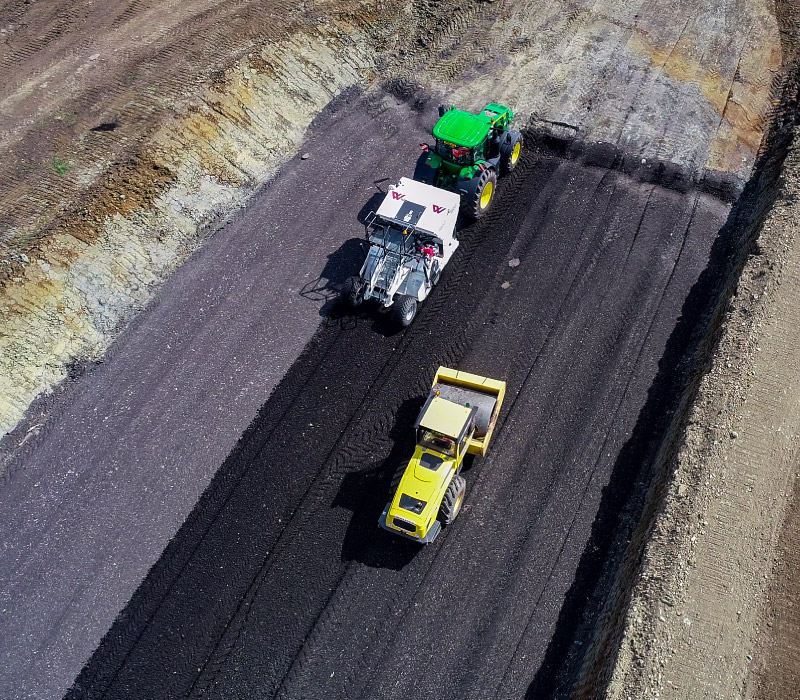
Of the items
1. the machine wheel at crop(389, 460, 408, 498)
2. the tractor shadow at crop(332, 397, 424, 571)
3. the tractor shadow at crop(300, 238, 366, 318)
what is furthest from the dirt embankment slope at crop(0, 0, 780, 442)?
the machine wheel at crop(389, 460, 408, 498)

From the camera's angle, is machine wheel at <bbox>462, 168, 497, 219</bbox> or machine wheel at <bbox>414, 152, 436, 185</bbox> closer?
machine wheel at <bbox>462, 168, 497, 219</bbox>

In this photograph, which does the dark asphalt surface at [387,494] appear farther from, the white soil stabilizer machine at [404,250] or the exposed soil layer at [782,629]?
→ the exposed soil layer at [782,629]

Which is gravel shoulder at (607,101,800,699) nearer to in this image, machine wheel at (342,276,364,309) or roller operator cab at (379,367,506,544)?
roller operator cab at (379,367,506,544)

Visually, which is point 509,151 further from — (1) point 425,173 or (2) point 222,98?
(2) point 222,98

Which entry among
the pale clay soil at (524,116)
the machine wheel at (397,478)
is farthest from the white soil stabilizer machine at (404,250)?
the pale clay soil at (524,116)

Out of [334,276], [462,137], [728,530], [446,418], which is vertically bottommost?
[446,418]

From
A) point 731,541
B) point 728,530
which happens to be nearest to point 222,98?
point 728,530

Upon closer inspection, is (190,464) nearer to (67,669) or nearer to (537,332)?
(67,669)
